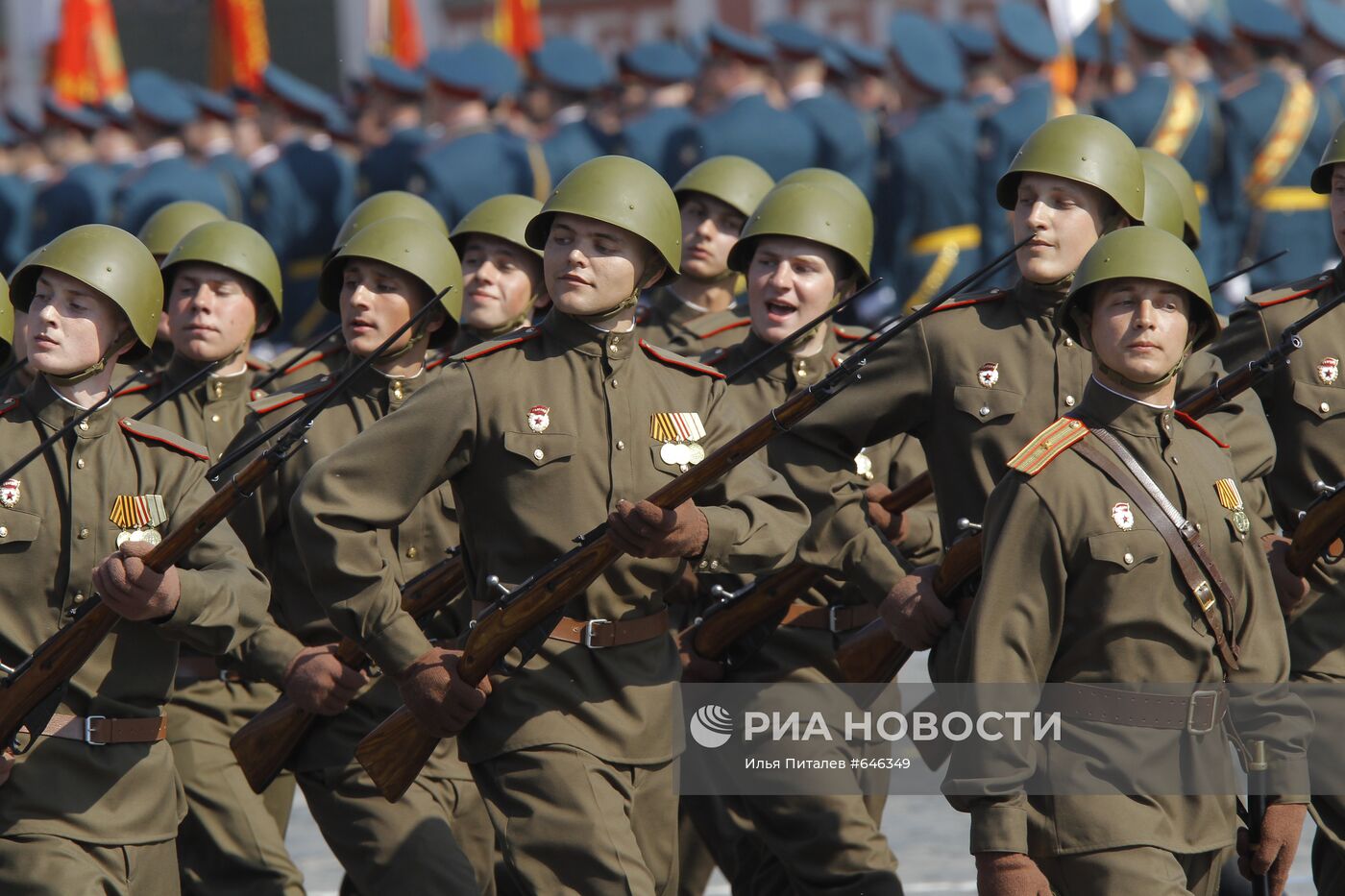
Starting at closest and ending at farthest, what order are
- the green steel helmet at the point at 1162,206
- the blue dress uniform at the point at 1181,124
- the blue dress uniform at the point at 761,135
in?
1. the green steel helmet at the point at 1162,206
2. the blue dress uniform at the point at 1181,124
3. the blue dress uniform at the point at 761,135

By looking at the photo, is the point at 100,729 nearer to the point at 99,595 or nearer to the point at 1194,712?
the point at 99,595

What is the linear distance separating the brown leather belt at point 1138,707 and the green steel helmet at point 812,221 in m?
2.61

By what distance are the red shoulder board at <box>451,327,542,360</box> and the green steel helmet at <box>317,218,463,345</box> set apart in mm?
1177

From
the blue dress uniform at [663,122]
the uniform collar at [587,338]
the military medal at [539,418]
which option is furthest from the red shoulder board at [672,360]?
the blue dress uniform at [663,122]

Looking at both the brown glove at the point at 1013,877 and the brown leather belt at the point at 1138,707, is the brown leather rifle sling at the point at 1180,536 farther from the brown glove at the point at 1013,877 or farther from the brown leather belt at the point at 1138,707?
the brown glove at the point at 1013,877

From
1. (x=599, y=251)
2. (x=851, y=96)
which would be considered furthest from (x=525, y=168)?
(x=599, y=251)

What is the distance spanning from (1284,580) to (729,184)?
3.21 metres

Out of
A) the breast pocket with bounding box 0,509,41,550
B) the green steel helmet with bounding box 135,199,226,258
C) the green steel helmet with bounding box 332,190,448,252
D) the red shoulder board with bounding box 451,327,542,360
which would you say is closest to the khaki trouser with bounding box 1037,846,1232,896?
the red shoulder board with bounding box 451,327,542,360

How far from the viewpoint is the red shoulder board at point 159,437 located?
653 cm

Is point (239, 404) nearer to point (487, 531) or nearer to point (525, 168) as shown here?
point (487, 531)

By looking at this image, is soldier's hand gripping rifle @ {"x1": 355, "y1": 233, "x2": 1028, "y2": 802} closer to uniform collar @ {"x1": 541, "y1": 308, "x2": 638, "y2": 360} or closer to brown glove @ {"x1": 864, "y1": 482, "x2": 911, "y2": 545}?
uniform collar @ {"x1": 541, "y1": 308, "x2": 638, "y2": 360}

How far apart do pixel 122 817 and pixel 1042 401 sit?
102 inches

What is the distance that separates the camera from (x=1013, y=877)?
5559mm

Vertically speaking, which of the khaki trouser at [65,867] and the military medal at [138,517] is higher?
the military medal at [138,517]
